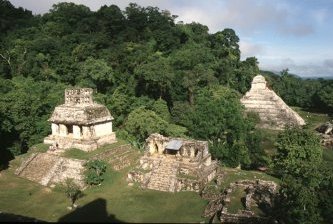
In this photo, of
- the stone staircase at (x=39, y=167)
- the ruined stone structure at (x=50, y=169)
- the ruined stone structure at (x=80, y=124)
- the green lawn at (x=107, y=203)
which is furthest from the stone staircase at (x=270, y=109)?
the stone staircase at (x=39, y=167)

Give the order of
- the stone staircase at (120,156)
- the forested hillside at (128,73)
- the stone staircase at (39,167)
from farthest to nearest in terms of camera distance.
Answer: the forested hillside at (128,73) < the stone staircase at (120,156) < the stone staircase at (39,167)

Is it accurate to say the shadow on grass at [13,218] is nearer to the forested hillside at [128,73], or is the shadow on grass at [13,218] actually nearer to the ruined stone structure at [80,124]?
the ruined stone structure at [80,124]

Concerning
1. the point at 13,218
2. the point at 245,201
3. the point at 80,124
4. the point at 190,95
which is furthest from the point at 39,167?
the point at 190,95

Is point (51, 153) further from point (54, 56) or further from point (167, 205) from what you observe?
point (54, 56)

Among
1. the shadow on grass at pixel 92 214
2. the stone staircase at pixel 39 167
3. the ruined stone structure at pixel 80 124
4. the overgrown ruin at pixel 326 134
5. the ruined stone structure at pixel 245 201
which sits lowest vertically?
the overgrown ruin at pixel 326 134

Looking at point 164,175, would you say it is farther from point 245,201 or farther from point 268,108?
point 268,108

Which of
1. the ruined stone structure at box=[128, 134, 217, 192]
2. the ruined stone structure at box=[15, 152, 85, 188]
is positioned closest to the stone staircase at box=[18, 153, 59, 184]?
the ruined stone structure at box=[15, 152, 85, 188]
